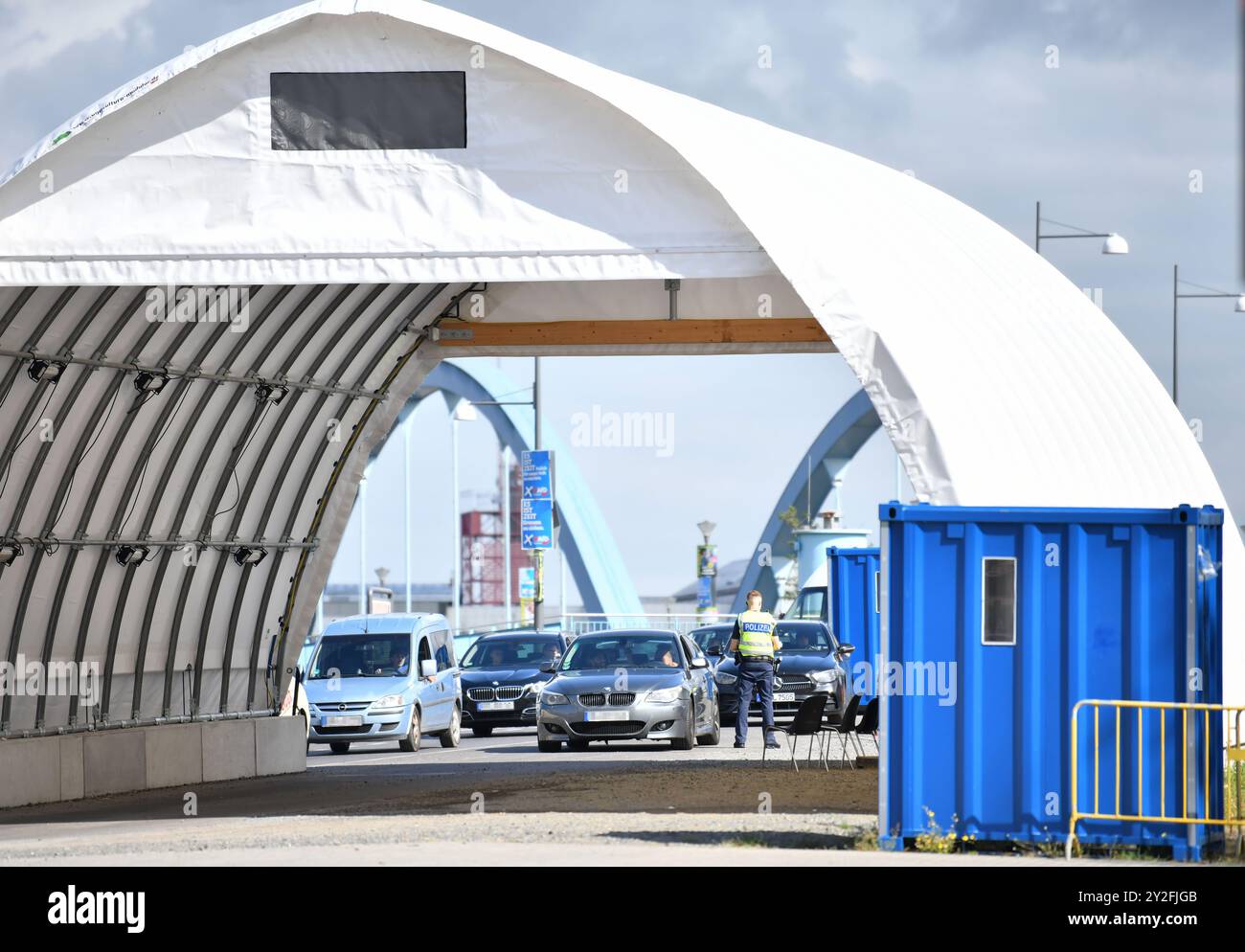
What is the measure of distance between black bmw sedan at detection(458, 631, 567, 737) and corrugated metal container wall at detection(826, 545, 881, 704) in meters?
8.17

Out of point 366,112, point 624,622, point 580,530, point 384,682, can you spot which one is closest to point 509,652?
point 384,682

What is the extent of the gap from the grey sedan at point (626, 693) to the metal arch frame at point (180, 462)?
553cm

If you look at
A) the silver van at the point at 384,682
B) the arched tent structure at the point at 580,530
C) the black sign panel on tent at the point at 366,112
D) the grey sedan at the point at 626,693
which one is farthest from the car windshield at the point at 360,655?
the arched tent structure at the point at 580,530

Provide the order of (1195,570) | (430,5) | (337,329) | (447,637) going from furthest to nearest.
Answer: (447,637) → (337,329) → (430,5) → (1195,570)

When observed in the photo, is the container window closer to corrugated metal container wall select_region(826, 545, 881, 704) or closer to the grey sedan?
corrugated metal container wall select_region(826, 545, 881, 704)

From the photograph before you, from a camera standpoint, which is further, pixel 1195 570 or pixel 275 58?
pixel 275 58

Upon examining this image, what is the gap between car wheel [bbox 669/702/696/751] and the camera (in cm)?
2380

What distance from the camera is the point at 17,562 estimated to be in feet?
58.3

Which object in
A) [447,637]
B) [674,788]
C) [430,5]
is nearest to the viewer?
[430,5]

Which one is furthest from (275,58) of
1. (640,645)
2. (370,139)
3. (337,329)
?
(640,645)

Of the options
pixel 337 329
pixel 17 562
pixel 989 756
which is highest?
pixel 337 329

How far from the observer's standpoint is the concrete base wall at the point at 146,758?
1789 centimetres
